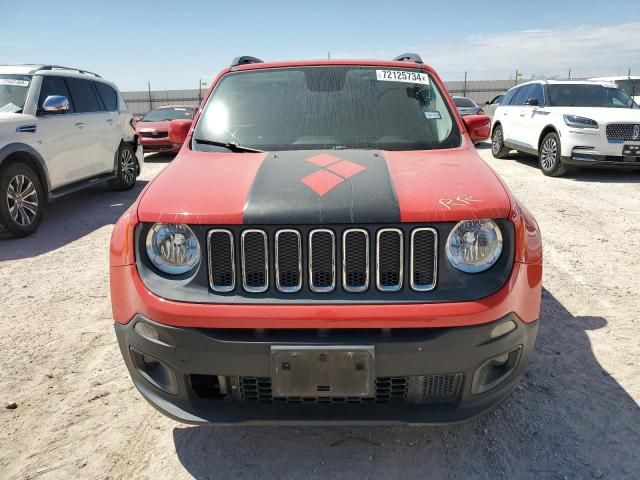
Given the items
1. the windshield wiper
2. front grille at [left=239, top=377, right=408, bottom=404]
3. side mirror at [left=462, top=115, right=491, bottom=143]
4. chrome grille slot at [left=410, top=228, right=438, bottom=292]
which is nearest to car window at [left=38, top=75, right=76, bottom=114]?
the windshield wiper

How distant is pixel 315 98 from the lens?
318 cm

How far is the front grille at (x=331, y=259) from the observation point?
199 cm

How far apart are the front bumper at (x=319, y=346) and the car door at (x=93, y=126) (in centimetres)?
614

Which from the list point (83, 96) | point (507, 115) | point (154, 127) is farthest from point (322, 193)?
point (154, 127)

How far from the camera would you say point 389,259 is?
2004 mm

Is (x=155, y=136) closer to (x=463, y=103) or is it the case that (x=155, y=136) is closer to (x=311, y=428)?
(x=463, y=103)

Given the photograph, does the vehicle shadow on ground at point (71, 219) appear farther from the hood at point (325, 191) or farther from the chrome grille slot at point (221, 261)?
the chrome grille slot at point (221, 261)

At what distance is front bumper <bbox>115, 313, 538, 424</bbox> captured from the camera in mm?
1911

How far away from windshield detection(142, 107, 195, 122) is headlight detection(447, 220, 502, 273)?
43.6 ft

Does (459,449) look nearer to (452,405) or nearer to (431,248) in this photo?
(452,405)

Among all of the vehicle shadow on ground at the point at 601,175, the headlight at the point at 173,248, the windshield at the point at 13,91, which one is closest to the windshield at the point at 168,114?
the windshield at the point at 13,91

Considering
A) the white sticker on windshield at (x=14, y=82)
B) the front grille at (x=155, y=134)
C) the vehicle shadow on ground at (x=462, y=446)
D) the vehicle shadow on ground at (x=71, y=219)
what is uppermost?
the white sticker on windshield at (x=14, y=82)

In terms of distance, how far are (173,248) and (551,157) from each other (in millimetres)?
8988

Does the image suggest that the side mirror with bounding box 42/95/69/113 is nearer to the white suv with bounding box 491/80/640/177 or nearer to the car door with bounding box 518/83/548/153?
the white suv with bounding box 491/80/640/177
